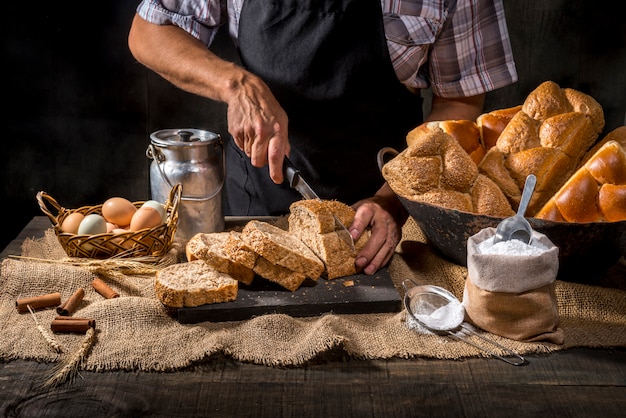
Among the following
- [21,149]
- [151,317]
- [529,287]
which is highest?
[529,287]

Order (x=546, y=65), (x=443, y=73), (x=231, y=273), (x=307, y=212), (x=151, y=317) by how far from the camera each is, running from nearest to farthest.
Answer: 1. (x=151, y=317)
2. (x=231, y=273)
3. (x=307, y=212)
4. (x=443, y=73)
5. (x=546, y=65)

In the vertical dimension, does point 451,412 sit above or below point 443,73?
below

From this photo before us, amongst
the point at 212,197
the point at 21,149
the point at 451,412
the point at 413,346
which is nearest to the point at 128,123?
the point at 21,149

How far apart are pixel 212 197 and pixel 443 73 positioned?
103 centimetres

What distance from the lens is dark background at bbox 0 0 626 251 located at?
350 cm

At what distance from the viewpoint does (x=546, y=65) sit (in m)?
3.60

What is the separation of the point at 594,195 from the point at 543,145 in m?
0.25

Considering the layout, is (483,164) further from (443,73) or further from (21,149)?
(21,149)

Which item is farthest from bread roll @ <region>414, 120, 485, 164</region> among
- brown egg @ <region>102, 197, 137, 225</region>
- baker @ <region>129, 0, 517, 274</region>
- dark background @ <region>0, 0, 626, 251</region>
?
dark background @ <region>0, 0, 626, 251</region>

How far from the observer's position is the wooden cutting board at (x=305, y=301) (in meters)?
1.69

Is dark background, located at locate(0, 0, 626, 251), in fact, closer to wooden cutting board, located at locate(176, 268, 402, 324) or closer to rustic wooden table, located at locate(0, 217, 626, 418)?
wooden cutting board, located at locate(176, 268, 402, 324)

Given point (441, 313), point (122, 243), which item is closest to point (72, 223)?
point (122, 243)

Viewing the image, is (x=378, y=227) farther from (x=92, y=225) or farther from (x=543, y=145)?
(x=92, y=225)

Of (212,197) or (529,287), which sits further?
(212,197)
